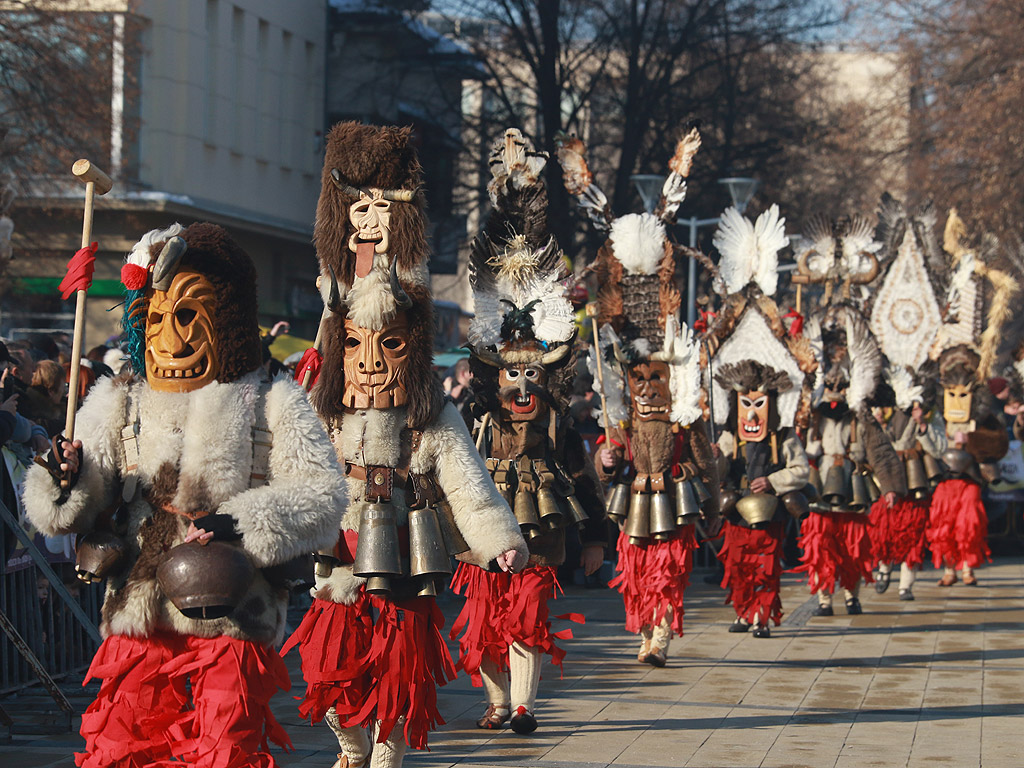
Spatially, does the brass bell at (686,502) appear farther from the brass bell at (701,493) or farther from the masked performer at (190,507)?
the masked performer at (190,507)

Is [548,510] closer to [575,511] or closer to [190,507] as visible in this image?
[575,511]

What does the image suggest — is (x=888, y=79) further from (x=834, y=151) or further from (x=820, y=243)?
(x=820, y=243)

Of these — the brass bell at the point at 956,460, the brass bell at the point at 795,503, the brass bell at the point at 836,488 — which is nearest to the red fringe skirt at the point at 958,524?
the brass bell at the point at 956,460

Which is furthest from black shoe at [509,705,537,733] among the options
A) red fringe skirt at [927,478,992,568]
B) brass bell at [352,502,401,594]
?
red fringe skirt at [927,478,992,568]

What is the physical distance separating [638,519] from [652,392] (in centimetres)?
82

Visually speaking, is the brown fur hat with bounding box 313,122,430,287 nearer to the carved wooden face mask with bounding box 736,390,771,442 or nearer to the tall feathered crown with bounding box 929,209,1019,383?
the carved wooden face mask with bounding box 736,390,771,442

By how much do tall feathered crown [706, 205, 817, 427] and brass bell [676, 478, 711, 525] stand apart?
1494 millimetres

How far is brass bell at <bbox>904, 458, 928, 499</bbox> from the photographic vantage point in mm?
13477

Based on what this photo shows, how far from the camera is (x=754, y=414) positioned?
35.1 ft

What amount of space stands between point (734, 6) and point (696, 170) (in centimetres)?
293

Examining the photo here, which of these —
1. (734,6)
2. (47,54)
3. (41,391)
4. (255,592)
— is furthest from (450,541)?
(734,6)

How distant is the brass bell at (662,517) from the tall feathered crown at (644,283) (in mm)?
529

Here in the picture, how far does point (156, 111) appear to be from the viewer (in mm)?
24609

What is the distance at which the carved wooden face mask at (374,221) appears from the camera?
19.5 feet
